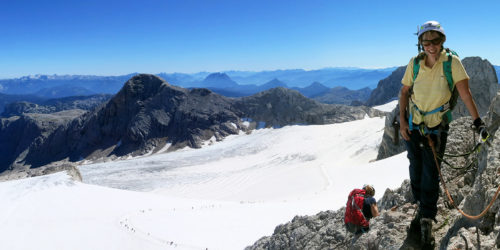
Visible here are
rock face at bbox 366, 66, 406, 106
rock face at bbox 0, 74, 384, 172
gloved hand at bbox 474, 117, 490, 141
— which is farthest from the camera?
rock face at bbox 366, 66, 406, 106

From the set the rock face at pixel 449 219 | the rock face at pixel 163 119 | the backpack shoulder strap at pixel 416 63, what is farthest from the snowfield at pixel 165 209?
the rock face at pixel 163 119

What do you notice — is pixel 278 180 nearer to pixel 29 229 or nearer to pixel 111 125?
pixel 29 229

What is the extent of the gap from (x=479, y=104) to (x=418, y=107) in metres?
29.4

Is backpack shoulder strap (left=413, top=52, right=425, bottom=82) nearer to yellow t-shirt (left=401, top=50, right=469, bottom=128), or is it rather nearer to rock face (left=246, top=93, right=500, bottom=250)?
yellow t-shirt (left=401, top=50, right=469, bottom=128)

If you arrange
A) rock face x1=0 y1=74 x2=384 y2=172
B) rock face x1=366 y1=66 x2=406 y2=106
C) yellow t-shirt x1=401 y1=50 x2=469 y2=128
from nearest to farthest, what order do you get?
yellow t-shirt x1=401 y1=50 x2=469 y2=128
rock face x1=0 y1=74 x2=384 y2=172
rock face x1=366 y1=66 x2=406 y2=106

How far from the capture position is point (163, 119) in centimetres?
8656

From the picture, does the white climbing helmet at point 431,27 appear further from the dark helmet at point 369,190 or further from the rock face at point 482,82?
the rock face at point 482,82

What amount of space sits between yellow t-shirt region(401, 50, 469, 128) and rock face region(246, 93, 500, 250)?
1261 mm

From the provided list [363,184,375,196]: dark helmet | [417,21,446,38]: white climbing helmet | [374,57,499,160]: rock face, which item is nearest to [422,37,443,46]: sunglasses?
[417,21,446,38]: white climbing helmet

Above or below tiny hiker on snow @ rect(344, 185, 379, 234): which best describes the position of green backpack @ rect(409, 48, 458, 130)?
above

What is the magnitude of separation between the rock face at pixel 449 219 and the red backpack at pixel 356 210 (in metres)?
0.22

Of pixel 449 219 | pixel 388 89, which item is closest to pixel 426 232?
pixel 449 219

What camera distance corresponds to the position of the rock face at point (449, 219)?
4.02m

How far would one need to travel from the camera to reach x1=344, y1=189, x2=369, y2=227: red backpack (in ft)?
20.8
